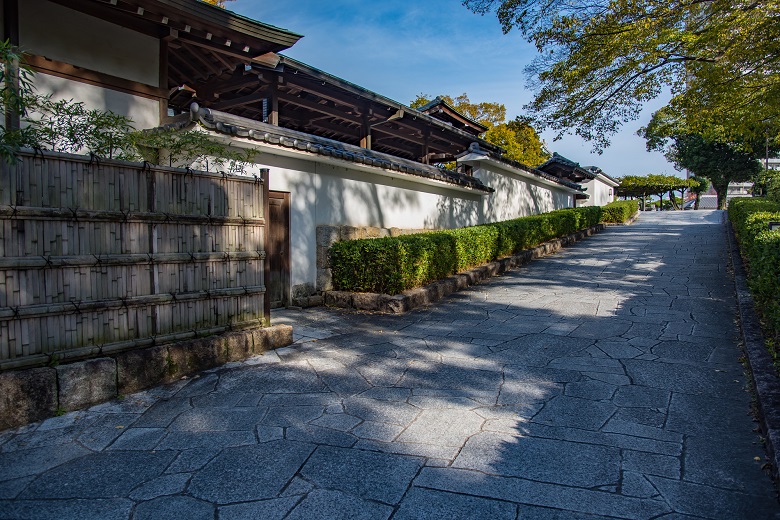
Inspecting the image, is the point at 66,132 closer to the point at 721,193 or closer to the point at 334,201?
the point at 334,201

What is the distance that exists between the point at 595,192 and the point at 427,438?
4070 centimetres

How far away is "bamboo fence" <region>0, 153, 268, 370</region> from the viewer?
3.86 metres

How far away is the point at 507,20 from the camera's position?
11867 millimetres

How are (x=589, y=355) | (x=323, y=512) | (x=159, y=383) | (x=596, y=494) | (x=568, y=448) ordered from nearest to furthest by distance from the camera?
(x=323, y=512), (x=596, y=494), (x=568, y=448), (x=159, y=383), (x=589, y=355)

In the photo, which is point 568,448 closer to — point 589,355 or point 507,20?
point 589,355

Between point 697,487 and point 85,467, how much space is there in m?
3.82

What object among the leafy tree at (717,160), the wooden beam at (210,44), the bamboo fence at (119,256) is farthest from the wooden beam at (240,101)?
the leafy tree at (717,160)

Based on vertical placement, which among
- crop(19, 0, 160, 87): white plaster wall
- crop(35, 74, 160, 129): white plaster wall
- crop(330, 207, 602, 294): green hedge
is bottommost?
crop(330, 207, 602, 294): green hedge

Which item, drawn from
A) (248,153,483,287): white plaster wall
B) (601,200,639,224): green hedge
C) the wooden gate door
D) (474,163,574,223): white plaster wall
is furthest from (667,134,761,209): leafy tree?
the wooden gate door

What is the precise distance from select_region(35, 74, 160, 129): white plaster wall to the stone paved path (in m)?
4.50

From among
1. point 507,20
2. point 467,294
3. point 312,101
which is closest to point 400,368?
point 467,294

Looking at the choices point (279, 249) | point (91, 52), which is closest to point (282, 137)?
point (279, 249)

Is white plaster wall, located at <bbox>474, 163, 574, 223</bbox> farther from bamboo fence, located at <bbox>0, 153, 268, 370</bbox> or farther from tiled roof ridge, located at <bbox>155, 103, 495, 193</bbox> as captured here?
bamboo fence, located at <bbox>0, 153, 268, 370</bbox>

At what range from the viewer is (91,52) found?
6.90m
